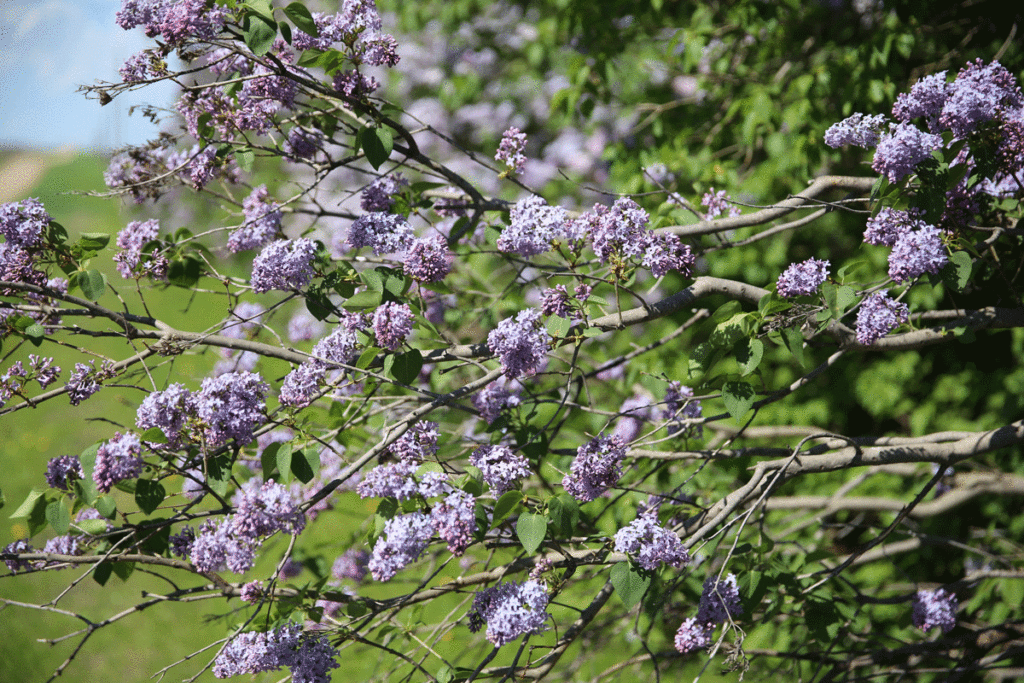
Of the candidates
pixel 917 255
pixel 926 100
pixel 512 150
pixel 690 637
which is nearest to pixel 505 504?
pixel 690 637

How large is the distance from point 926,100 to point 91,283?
2315 mm

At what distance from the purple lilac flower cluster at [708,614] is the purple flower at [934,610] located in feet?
3.09

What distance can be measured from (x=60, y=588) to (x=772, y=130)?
6038mm

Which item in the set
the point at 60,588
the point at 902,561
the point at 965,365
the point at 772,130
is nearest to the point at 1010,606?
the point at 902,561

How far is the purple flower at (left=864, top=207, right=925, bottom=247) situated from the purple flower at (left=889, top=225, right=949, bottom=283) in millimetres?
56

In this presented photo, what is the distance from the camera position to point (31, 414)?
8.30 meters

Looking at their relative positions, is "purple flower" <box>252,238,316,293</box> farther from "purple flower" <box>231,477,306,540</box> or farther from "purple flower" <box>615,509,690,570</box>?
"purple flower" <box>615,509,690,570</box>

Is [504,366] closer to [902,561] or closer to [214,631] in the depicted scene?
[902,561]

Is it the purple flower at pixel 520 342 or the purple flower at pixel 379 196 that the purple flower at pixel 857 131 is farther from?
the purple flower at pixel 379 196

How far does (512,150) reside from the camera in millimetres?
2148

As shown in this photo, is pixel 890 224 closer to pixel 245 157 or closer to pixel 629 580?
pixel 629 580

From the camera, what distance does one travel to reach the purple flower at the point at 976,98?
178 cm

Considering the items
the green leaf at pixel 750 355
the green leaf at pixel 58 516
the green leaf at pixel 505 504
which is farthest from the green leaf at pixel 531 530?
the green leaf at pixel 58 516

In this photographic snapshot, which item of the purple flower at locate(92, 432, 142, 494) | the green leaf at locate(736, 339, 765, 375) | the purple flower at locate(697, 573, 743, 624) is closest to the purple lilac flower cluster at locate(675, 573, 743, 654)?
the purple flower at locate(697, 573, 743, 624)
